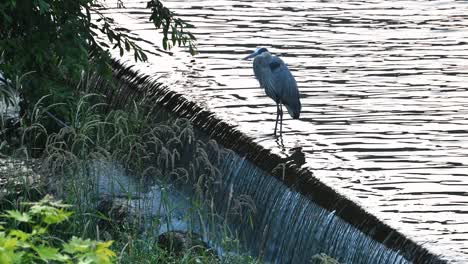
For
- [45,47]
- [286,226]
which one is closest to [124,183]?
[45,47]

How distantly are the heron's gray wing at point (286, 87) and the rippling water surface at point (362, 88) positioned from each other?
25 centimetres

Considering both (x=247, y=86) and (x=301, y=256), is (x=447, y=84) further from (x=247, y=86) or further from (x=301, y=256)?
(x=301, y=256)

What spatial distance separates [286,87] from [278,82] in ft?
0.23

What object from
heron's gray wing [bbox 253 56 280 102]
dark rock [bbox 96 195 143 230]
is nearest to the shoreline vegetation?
dark rock [bbox 96 195 143 230]

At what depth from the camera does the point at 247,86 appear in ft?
35.2

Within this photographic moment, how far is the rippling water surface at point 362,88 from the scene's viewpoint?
7848 mm

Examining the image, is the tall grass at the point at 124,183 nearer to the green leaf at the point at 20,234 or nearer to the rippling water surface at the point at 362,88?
the rippling water surface at the point at 362,88

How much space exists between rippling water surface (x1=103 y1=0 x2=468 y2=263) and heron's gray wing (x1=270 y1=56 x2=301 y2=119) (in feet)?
0.83

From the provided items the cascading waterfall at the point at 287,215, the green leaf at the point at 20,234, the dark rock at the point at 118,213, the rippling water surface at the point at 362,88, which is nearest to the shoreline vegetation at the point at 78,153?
the dark rock at the point at 118,213

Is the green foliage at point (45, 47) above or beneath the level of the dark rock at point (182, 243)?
above

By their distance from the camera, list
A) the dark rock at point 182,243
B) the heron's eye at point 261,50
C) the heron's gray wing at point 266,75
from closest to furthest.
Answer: the dark rock at point 182,243
the heron's gray wing at point 266,75
the heron's eye at point 261,50

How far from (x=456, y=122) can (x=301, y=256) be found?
6.15ft

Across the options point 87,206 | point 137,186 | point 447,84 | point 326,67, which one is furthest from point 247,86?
point 87,206

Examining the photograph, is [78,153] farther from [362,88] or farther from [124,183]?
[362,88]
